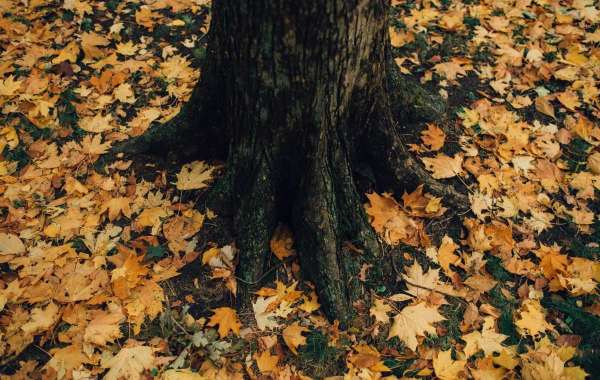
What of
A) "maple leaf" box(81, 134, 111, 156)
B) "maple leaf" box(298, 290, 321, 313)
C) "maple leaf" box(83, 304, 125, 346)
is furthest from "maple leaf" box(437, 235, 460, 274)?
"maple leaf" box(81, 134, 111, 156)

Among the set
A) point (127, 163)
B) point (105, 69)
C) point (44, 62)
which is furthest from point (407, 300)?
point (44, 62)

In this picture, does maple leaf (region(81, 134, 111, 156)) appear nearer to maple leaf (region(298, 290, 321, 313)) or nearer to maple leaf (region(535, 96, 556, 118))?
maple leaf (region(298, 290, 321, 313))

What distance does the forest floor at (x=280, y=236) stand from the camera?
2383 millimetres

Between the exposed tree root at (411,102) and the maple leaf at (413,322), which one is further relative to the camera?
the exposed tree root at (411,102)

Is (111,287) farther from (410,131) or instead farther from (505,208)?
(505,208)

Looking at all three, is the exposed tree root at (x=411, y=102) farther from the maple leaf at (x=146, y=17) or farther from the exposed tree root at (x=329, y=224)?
the maple leaf at (x=146, y=17)

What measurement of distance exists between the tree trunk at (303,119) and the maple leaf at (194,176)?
1.17 feet

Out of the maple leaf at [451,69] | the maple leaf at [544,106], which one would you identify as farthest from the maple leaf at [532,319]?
the maple leaf at [451,69]

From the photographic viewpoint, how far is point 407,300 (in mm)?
2594

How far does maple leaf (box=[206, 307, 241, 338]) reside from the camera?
2406mm

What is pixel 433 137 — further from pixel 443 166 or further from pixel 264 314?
pixel 264 314

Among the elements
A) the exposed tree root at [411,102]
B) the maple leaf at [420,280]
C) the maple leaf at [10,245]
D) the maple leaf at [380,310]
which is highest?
the exposed tree root at [411,102]

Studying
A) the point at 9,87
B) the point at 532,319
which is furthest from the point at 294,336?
the point at 9,87

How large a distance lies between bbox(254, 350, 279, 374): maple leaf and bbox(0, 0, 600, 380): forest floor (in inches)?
0.4
